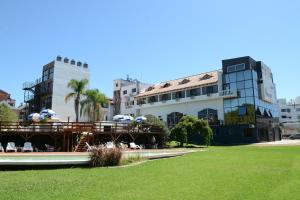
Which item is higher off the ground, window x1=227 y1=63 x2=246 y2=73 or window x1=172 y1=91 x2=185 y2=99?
window x1=227 y1=63 x2=246 y2=73

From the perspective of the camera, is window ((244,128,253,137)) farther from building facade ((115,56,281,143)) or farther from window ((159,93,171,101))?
window ((159,93,171,101))

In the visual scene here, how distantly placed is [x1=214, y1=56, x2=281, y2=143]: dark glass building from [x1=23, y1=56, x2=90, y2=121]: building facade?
1026 inches

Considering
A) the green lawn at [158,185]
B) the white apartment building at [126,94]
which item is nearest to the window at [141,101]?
the white apartment building at [126,94]

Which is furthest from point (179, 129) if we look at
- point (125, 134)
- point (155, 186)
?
point (155, 186)

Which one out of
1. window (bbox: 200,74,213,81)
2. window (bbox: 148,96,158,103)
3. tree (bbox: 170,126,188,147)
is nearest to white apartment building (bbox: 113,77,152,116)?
window (bbox: 148,96,158,103)

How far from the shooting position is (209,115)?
49.7 meters

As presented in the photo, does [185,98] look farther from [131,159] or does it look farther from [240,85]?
[131,159]

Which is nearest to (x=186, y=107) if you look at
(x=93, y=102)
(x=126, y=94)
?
(x=93, y=102)

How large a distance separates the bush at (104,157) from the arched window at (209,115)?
35.1 m

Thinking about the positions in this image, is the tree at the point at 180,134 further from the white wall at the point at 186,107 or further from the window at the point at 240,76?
the window at the point at 240,76

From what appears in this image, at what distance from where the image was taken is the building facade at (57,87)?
51.8m

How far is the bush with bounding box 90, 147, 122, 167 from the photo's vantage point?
1495 centimetres

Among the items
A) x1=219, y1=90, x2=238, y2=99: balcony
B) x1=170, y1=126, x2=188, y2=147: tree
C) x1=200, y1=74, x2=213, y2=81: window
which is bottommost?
x1=170, y1=126, x2=188, y2=147: tree

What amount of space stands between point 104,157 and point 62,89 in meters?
40.0
